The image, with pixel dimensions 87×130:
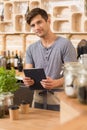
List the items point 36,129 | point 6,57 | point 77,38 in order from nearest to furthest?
point 36,129 → point 77,38 → point 6,57

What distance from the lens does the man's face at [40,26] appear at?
294cm

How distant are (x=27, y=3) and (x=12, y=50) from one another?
0.85m

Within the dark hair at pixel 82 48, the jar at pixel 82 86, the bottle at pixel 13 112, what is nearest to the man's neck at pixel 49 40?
the bottle at pixel 13 112

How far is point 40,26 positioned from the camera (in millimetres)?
2934

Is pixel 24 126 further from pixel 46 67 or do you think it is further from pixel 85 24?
pixel 85 24

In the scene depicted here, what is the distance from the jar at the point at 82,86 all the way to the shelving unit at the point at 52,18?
Answer: 2.92 m

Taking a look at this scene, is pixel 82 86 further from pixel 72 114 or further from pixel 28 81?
pixel 28 81

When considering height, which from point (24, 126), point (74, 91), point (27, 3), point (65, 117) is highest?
point (27, 3)

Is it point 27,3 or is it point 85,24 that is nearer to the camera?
point 85,24

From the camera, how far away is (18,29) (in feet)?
17.3

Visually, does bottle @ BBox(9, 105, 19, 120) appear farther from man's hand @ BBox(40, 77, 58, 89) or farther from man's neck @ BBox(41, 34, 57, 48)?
man's neck @ BBox(41, 34, 57, 48)

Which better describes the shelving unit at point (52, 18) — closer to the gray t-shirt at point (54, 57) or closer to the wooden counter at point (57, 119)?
the gray t-shirt at point (54, 57)

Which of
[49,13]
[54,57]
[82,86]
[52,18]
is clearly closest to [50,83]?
[54,57]

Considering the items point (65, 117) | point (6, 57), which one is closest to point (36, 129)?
point (65, 117)
